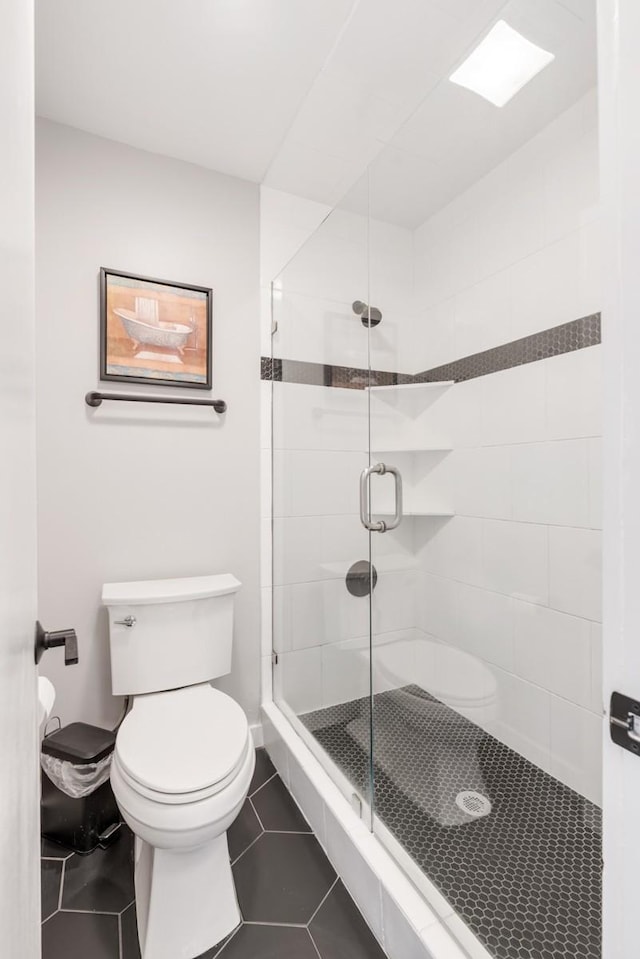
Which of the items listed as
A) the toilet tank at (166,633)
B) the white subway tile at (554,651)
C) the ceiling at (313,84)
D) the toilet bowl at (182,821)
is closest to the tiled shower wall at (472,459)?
the white subway tile at (554,651)

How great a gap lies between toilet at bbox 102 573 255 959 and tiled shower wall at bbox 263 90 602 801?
1.65 feet

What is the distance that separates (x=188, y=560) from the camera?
1.83m

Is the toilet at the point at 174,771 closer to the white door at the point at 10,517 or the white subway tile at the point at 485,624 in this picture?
the white door at the point at 10,517

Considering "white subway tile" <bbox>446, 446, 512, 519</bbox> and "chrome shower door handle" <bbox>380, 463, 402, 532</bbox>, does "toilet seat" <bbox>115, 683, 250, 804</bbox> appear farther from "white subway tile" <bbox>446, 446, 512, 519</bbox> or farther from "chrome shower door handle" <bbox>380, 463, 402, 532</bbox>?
"white subway tile" <bbox>446, 446, 512, 519</bbox>

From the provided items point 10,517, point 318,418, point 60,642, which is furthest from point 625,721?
point 318,418

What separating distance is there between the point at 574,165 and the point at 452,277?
50 cm

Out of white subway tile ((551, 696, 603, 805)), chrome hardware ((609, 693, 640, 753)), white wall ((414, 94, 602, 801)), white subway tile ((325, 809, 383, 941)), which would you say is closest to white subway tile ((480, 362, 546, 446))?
white wall ((414, 94, 602, 801))

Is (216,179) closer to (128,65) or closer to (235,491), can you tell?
(128,65)

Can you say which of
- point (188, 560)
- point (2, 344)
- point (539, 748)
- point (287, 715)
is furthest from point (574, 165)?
point (287, 715)

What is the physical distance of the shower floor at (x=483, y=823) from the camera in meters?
1.02

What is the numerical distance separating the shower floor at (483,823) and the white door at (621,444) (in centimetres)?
67

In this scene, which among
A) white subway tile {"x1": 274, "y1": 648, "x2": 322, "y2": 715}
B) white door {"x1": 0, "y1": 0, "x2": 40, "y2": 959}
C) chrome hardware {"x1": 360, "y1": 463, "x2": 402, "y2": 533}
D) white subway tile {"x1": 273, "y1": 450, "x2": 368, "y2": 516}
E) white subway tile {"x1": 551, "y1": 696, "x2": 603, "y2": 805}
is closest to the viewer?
white door {"x1": 0, "y1": 0, "x2": 40, "y2": 959}

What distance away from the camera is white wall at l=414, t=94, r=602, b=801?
1276mm

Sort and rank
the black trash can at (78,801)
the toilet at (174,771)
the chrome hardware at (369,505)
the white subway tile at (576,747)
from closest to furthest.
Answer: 1. the toilet at (174,771)
2. the white subway tile at (576,747)
3. the black trash can at (78,801)
4. the chrome hardware at (369,505)
